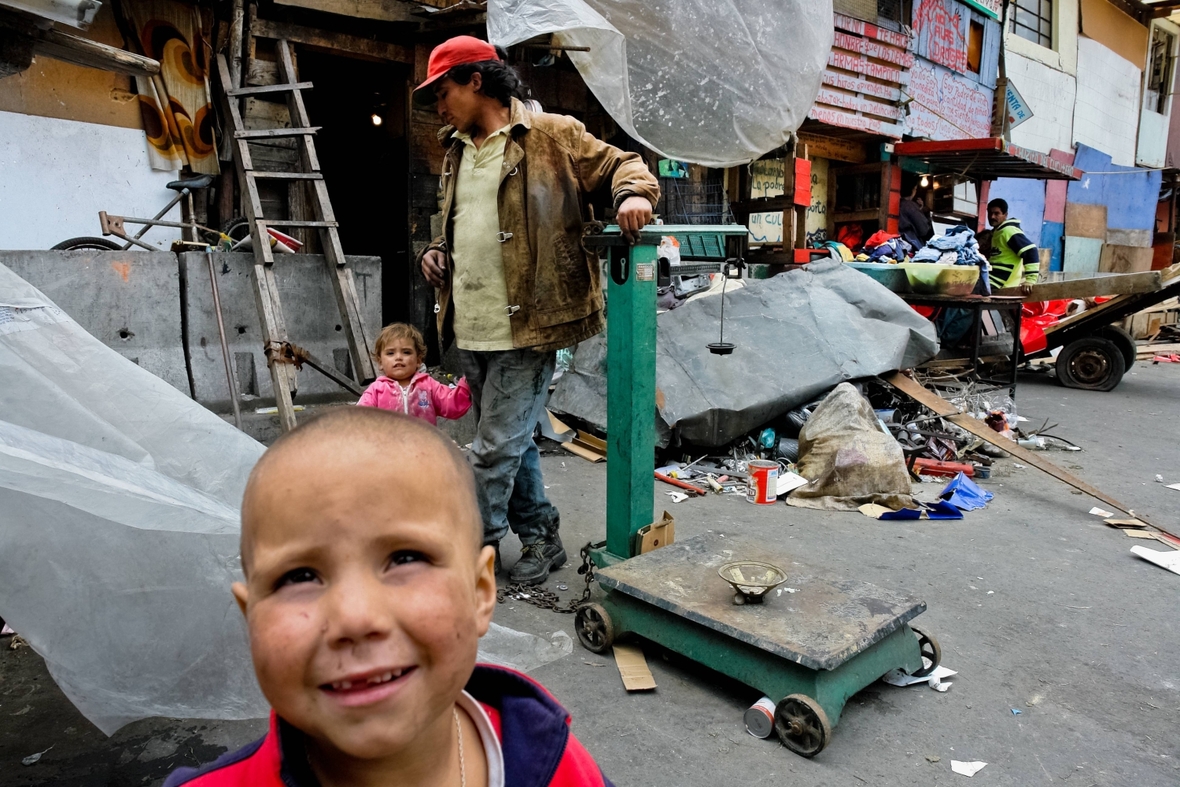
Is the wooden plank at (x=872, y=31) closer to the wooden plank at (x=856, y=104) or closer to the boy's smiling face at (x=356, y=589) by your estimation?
the wooden plank at (x=856, y=104)

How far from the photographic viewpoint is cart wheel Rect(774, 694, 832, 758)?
2.18m

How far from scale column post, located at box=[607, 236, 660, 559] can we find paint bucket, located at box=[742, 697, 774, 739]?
90 centimetres

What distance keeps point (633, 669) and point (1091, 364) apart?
8.36 meters

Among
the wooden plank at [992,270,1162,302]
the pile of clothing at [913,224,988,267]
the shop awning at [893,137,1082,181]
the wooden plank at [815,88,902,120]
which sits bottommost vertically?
the wooden plank at [992,270,1162,302]

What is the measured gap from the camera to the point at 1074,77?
15.4 meters

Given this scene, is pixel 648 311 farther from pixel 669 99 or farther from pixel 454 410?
pixel 669 99

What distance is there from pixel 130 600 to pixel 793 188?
8.18 metres

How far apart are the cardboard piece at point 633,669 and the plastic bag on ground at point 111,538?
4.26ft

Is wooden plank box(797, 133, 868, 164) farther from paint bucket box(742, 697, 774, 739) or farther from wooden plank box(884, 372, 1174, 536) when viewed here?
paint bucket box(742, 697, 774, 739)

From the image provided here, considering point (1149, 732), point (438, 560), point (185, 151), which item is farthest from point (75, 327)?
point (185, 151)

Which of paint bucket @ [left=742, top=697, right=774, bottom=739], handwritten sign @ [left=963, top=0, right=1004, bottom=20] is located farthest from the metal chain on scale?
handwritten sign @ [left=963, top=0, right=1004, bottom=20]

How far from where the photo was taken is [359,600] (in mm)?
715

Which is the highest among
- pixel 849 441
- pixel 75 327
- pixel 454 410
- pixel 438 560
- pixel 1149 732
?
pixel 75 327

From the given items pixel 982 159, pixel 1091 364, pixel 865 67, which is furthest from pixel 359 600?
pixel 982 159
